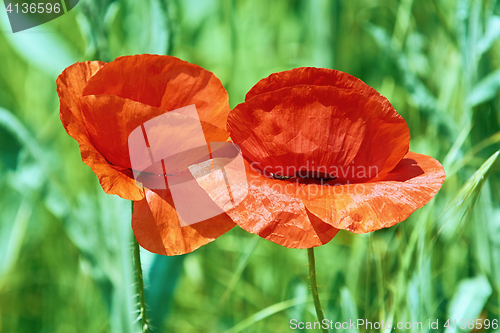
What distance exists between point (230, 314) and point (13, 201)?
0.41 meters

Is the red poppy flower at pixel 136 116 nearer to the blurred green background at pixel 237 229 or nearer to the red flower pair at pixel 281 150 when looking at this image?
the red flower pair at pixel 281 150

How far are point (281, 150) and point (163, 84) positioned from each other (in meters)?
0.09

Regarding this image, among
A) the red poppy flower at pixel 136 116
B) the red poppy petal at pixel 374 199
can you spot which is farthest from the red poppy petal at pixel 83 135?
the red poppy petal at pixel 374 199

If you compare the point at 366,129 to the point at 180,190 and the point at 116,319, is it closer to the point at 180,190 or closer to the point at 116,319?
the point at 180,190

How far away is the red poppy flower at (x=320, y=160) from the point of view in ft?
0.70

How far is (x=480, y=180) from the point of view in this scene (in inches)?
11.4

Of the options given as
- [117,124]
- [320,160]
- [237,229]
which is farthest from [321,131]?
[237,229]

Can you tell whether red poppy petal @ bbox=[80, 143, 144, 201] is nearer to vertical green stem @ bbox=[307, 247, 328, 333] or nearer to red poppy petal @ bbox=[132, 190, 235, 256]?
red poppy petal @ bbox=[132, 190, 235, 256]

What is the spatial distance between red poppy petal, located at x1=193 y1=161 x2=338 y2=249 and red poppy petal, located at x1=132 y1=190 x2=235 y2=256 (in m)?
0.02

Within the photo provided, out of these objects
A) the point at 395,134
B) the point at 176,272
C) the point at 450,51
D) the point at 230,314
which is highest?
the point at 450,51

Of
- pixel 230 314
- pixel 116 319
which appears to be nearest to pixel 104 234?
pixel 116 319

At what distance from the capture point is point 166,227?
0.23 meters

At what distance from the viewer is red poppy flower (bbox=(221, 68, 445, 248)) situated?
215 millimetres

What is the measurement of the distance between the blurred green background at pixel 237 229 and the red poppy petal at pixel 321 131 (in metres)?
0.09
